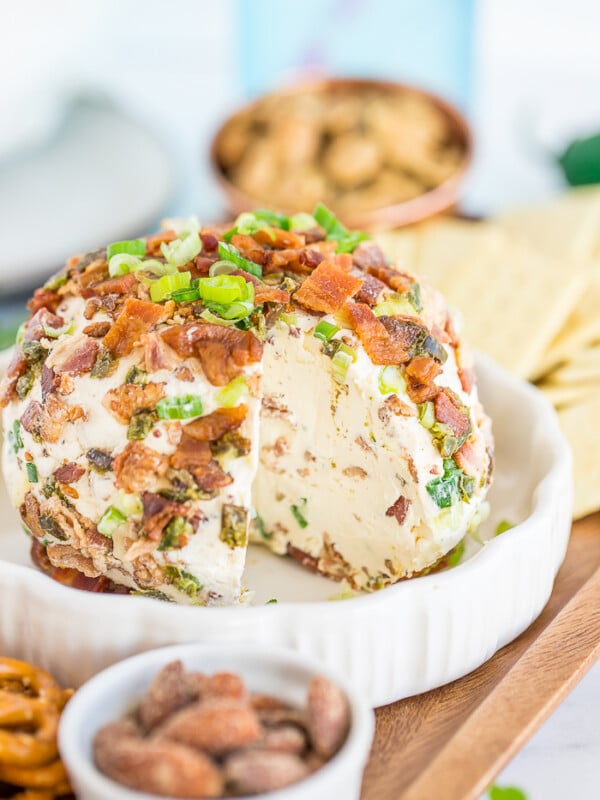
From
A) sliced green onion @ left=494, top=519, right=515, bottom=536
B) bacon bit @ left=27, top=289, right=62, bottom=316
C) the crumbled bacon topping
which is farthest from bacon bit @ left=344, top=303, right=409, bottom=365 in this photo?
bacon bit @ left=27, top=289, right=62, bottom=316

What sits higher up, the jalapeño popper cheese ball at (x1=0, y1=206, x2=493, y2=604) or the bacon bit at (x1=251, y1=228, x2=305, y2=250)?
the bacon bit at (x1=251, y1=228, x2=305, y2=250)

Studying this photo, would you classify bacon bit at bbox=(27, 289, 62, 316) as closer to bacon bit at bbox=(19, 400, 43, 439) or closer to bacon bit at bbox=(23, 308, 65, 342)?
bacon bit at bbox=(23, 308, 65, 342)

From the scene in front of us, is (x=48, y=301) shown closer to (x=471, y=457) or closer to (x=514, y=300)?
(x=471, y=457)

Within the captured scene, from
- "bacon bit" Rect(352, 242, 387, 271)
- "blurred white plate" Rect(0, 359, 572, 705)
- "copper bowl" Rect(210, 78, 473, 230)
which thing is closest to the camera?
"blurred white plate" Rect(0, 359, 572, 705)

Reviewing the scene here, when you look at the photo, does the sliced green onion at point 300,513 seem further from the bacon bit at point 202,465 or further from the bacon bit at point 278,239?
the bacon bit at point 278,239

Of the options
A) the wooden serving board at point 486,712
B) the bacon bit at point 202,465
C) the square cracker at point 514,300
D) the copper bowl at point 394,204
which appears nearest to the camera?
the wooden serving board at point 486,712

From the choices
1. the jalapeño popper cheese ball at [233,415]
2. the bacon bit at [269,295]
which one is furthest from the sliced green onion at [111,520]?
the bacon bit at [269,295]

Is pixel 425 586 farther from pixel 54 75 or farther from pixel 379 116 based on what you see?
pixel 54 75
